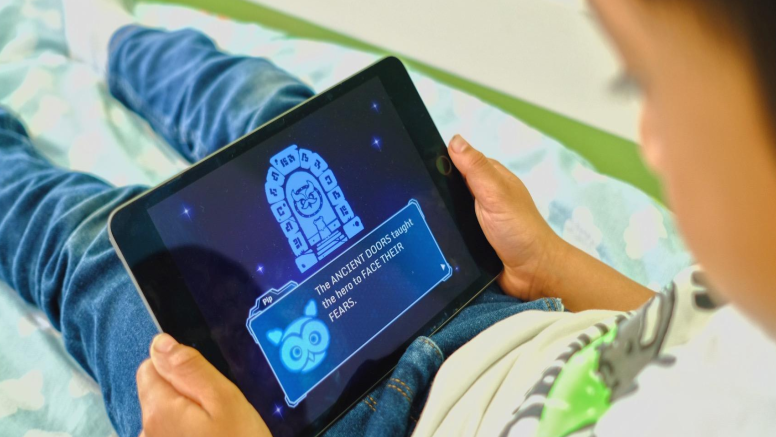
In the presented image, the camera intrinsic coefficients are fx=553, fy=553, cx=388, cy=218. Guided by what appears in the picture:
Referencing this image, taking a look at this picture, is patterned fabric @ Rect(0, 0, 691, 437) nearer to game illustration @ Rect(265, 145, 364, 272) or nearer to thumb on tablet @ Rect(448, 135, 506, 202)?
thumb on tablet @ Rect(448, 135, 506, 202)

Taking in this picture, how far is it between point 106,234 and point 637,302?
2.00ft

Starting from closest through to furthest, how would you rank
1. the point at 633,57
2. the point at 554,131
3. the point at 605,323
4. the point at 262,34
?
the point at 633,57 < the point at 605,323 < the point at 554,131 < the point at 262,34

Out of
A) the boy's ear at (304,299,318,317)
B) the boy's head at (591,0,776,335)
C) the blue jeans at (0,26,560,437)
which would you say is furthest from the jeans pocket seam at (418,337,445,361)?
the boy's head at (591,0,776,335)

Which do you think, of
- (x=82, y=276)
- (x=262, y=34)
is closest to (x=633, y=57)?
(x=82, y=276)

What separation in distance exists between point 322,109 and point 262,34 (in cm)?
66

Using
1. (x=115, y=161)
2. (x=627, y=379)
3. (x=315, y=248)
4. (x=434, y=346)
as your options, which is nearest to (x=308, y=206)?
(x=315, y=248)

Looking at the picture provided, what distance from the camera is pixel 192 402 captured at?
0.44 m

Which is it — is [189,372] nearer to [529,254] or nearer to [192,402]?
[192,402]

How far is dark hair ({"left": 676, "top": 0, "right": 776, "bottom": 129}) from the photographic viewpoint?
187 mm

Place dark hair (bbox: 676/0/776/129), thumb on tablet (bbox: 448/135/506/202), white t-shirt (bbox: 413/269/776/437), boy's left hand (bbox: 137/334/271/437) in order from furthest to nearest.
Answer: thumb on tablet (bbox: 448/135/506/202) → boy's left hand (bbox: 137/334/271/437) → white t-shirt (bbox: 413/269/776/437) → dark hair (bbox: 676/0/776/129)

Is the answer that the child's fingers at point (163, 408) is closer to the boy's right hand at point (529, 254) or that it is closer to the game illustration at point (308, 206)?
the game illustration at point (308, 206)

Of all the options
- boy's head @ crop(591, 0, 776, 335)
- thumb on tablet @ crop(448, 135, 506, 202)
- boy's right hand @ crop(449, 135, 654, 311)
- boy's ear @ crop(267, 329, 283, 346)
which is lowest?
boy's right hand @ crop(449, 135, 654, 311)

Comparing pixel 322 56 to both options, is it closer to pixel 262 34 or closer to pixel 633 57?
pixel 262 34

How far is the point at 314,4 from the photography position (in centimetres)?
114
